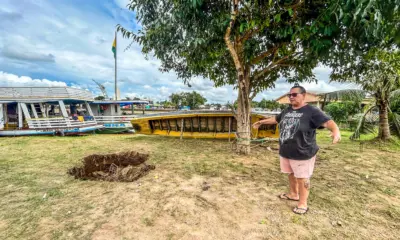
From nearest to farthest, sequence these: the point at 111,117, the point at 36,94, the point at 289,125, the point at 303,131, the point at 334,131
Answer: the point at 334,131
the point at 303,131
the point at 289,125
the point at 36,94
the point at 111,117

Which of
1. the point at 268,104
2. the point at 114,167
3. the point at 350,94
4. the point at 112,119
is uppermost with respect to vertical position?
the point at 268,104

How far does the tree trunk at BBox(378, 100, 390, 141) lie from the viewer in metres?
8.27

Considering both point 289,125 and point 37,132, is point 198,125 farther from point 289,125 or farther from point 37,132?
point 37,132

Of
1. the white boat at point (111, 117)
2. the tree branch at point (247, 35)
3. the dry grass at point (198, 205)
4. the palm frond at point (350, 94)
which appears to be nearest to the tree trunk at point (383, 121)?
the palm frond at point (350, 94)

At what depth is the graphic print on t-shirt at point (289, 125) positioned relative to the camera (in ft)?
8.42

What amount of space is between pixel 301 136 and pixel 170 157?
4.35m

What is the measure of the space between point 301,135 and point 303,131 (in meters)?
0.06

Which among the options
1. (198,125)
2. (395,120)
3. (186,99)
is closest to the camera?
(395,120)

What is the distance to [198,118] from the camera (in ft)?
29.9

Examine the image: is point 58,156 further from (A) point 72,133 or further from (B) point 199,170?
(A) point 72,133

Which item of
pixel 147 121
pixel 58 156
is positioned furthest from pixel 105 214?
pixel 147 121

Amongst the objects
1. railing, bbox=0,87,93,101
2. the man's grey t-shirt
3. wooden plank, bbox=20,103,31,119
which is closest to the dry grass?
the man's grey t-shirt

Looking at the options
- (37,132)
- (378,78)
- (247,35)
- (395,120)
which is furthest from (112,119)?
(395,120)

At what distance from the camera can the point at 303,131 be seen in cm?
250
